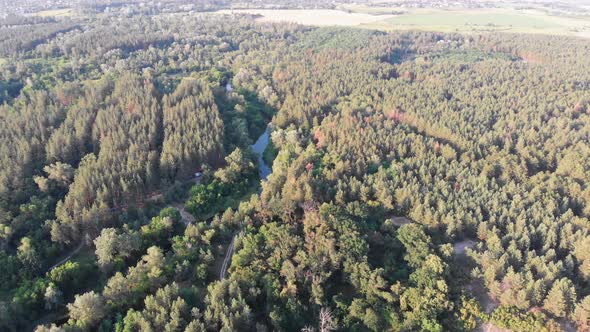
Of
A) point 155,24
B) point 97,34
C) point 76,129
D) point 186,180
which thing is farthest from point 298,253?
point 155,24

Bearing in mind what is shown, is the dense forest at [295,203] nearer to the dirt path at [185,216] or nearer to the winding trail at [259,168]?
the dirt path at [185,216]

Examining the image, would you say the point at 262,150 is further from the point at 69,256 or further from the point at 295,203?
the point at 69,256

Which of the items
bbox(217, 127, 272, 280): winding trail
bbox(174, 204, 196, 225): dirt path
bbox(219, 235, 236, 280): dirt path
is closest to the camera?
bbox(219, 235, 236, 280): dirt path

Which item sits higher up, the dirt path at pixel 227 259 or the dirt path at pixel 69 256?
the dirt path at pixel 69 256

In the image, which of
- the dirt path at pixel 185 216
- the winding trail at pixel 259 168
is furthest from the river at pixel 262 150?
the dirt path at pixel 185 216

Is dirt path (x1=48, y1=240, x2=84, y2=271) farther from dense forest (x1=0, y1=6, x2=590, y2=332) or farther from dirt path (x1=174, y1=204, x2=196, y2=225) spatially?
dirt path (x1=174, y1=204, x2=196, y2=225)

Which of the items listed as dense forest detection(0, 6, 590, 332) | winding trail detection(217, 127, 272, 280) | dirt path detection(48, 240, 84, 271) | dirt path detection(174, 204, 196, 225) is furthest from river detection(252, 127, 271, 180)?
dirt path detection(48, 240, 84, 271)

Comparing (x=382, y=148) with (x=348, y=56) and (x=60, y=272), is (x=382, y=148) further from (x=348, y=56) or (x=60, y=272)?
(x=348, y=56)

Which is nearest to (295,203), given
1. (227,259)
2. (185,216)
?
(227,259)
